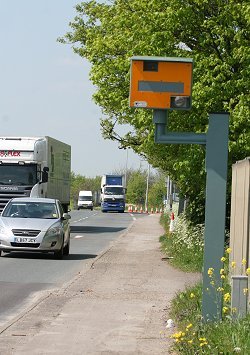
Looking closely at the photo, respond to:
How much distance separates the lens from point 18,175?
116ft

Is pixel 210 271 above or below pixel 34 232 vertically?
above

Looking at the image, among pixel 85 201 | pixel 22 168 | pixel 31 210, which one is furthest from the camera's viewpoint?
pixel 85 201

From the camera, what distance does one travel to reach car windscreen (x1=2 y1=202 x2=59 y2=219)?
2539cm

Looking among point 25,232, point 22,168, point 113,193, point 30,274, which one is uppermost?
point 22,168

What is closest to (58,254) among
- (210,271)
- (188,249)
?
(188,249)

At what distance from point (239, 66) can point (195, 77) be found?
1.34 m

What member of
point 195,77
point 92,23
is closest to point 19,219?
point 195,77

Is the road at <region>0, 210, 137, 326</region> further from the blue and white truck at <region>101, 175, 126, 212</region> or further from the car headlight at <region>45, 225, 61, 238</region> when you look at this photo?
the blue and white truck at <region>101, 175, 126, 212</region>

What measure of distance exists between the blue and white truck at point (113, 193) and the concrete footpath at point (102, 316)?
2582 inches

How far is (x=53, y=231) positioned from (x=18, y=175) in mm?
11453

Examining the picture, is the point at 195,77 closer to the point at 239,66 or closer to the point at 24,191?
the point at 239,66

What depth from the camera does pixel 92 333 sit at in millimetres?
11094

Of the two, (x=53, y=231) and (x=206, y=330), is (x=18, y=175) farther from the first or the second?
(x=206, y=330)

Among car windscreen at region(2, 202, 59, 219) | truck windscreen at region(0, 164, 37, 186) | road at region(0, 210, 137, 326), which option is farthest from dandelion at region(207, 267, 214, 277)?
truck windscreen at region(0, 164, 37, 186)
